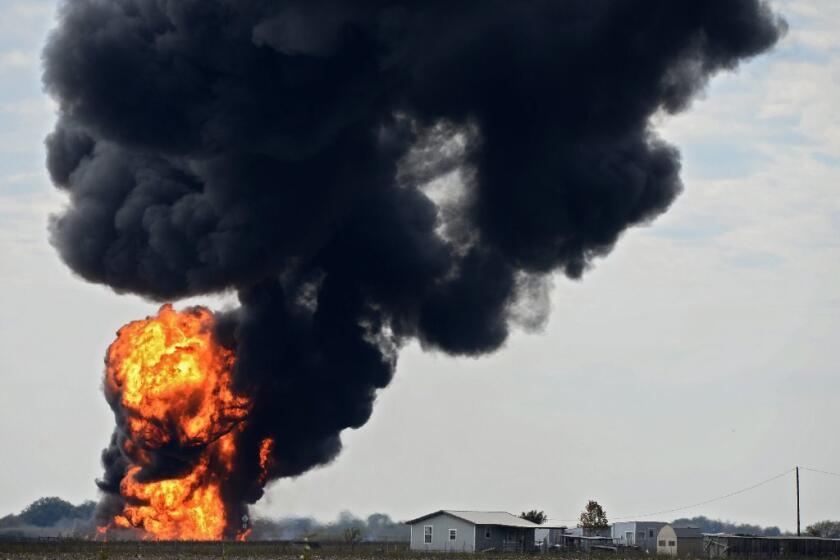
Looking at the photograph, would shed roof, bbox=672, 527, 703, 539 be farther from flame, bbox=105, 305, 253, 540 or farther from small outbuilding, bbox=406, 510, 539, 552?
flame, bbox=105, 305, 253, 540

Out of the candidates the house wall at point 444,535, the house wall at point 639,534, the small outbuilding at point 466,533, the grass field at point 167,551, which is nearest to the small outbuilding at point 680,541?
the house wall at point 639,534

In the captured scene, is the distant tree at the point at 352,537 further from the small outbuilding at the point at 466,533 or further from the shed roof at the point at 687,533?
the shed roof at the point at 687,533

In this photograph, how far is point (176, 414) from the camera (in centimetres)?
10581

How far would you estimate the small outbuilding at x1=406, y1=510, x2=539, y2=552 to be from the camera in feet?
365

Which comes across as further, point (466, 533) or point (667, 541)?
point (667, 541)

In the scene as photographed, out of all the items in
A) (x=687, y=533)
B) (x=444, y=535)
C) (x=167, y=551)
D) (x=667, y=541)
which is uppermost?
(x=687, y=533)

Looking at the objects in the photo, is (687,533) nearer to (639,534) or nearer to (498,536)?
(639,534)

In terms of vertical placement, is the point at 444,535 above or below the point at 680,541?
below

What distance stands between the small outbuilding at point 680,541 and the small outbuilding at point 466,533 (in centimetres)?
1612

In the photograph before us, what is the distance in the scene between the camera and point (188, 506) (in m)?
111

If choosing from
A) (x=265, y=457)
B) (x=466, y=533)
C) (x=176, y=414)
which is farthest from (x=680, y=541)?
(x=176, y=414)

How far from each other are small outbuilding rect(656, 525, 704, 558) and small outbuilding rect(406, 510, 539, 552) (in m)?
16.1

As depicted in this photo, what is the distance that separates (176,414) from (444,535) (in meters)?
26.2

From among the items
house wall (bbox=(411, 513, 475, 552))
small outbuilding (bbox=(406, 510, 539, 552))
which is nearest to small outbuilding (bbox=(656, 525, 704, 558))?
small outbuilding (bbox=(406, 510, 539, 552))
